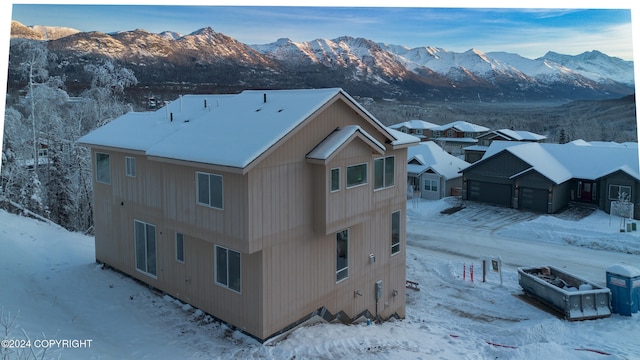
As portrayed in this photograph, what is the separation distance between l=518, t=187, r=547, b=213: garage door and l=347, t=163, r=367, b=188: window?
2079cm

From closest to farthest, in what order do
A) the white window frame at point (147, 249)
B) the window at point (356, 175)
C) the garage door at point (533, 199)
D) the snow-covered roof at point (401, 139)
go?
1. the window at point (356, 175)
2. the white window frame at point (147, 249)
3. the snow-covered roof at point (401, 139)
4. the garage door at point (533, 199)

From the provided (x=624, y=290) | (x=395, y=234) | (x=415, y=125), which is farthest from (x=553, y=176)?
(x=415, y=125)

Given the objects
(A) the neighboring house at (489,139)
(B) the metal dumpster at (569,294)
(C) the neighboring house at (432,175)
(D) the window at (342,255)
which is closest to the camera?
(D) the window at (342,255)

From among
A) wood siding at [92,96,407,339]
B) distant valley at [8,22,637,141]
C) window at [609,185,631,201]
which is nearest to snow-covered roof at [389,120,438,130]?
distant valley at [8,22,637,141]

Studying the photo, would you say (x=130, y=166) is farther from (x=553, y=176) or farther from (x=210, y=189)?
(x=553, y=176)

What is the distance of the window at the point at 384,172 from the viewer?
11922 mm

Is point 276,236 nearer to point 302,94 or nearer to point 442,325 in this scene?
point 302,94

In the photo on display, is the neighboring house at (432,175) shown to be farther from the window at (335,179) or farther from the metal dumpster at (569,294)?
the window at (335,179)

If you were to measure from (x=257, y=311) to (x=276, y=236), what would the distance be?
59.4 inches

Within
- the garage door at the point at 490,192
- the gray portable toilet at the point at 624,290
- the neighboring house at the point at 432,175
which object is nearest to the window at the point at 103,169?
the gray portable toilet at the point at 624,290

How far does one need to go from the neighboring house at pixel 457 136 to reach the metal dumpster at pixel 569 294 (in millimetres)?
35204

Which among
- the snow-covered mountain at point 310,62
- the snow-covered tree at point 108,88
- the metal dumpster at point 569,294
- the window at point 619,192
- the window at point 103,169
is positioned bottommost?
Answer: the metal dumpster at point 569,294

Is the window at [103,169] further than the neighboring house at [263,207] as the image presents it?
Yes

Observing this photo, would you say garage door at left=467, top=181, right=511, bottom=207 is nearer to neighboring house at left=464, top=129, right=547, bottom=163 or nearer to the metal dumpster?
neighboring house at left=464, top=129, right=547, bottom=163
